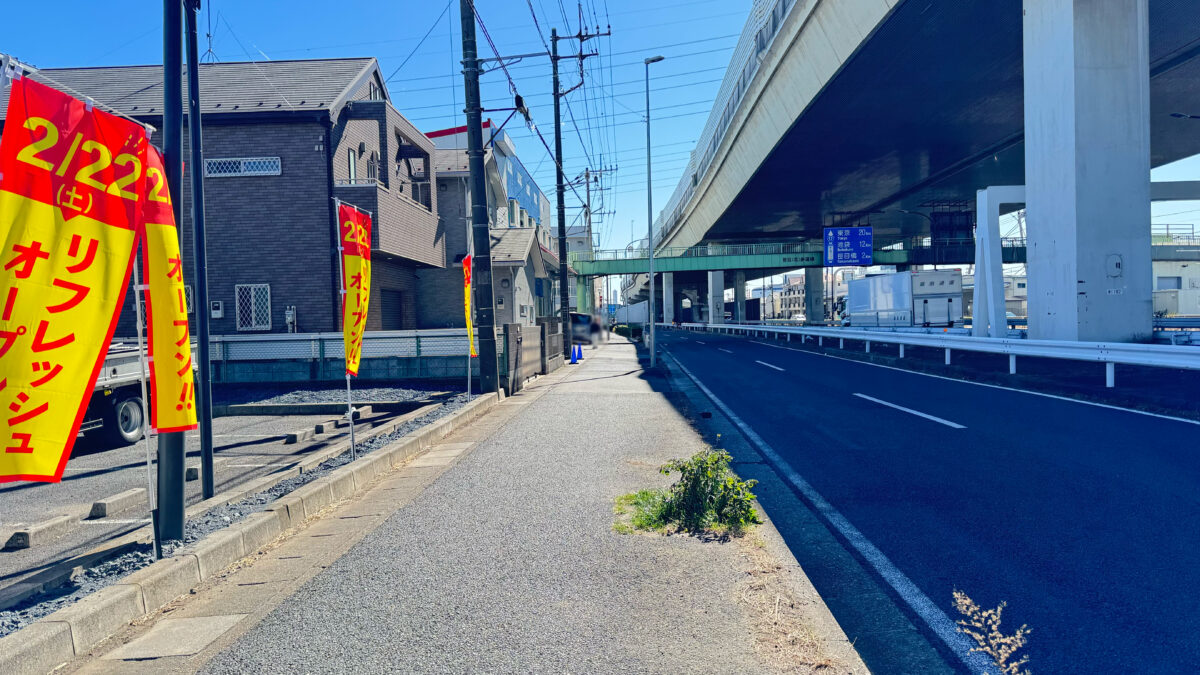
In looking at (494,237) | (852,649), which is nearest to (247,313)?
(494,237)

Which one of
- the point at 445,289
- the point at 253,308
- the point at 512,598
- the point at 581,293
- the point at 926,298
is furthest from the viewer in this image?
the point at 581,293

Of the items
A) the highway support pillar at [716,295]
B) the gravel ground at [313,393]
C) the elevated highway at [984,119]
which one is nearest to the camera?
the gravel ground at [313,393]

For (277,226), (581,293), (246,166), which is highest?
(246,166)

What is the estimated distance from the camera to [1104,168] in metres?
14.1

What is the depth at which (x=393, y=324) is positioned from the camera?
2217 centimetres

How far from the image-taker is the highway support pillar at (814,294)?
2176 inches

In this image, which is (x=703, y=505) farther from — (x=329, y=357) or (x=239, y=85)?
(x=239, y=85)

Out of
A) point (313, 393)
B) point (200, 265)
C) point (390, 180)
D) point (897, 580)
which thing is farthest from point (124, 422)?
point (390, 180)

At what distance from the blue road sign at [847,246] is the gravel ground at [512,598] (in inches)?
1143

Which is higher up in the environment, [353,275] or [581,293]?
[581,293]

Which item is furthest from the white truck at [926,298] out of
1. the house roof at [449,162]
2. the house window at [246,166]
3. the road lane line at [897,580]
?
the road lane line at [897,580]

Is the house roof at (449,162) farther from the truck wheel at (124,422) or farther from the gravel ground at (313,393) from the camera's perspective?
the truck wheel at (124,422)

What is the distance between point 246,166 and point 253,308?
11.5 feet

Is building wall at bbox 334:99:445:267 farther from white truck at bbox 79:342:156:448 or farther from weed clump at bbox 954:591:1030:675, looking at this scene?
weed clump at bbox 954:591:1030:675
